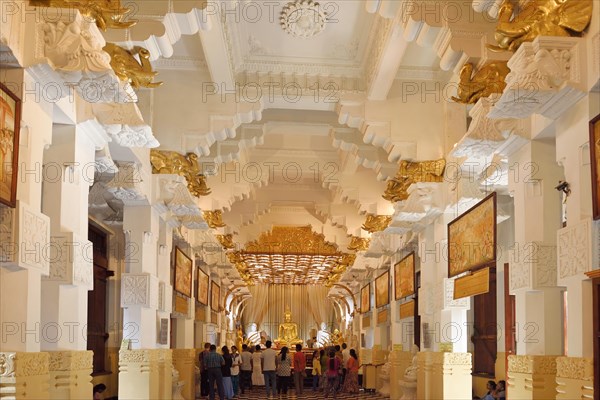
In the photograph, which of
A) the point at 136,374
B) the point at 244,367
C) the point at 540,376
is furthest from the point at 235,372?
the point at 540,376

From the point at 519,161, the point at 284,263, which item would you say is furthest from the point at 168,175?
the point at 284,263

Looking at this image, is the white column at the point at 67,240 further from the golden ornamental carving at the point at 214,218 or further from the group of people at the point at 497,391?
the golden ornamental carving at the point at 214,218

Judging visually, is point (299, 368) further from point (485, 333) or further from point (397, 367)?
point (485, 333)

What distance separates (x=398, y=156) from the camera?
1405 centimetres

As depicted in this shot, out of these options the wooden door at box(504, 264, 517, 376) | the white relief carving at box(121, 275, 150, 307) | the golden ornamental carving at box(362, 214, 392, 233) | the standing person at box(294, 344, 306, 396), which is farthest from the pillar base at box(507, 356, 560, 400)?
the standing person at box(294, 344, 306, 396)

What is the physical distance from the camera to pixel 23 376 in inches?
252

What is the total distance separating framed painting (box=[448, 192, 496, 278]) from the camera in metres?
10.2

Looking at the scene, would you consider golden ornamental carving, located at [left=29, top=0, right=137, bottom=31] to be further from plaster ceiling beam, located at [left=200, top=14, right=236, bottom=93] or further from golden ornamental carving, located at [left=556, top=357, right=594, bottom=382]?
golden ornamental carving, located at [left=556, top=357, right=594, bottom=382]

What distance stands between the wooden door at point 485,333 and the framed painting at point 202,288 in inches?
289

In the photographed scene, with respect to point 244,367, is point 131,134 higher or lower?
higher

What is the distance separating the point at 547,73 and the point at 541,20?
70 centimetres

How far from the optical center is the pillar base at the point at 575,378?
6445 millimetres

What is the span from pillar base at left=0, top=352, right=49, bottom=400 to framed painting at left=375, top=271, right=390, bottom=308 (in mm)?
15537

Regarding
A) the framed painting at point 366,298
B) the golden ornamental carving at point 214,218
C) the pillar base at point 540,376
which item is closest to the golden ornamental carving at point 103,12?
the pillar base at point 540,376
